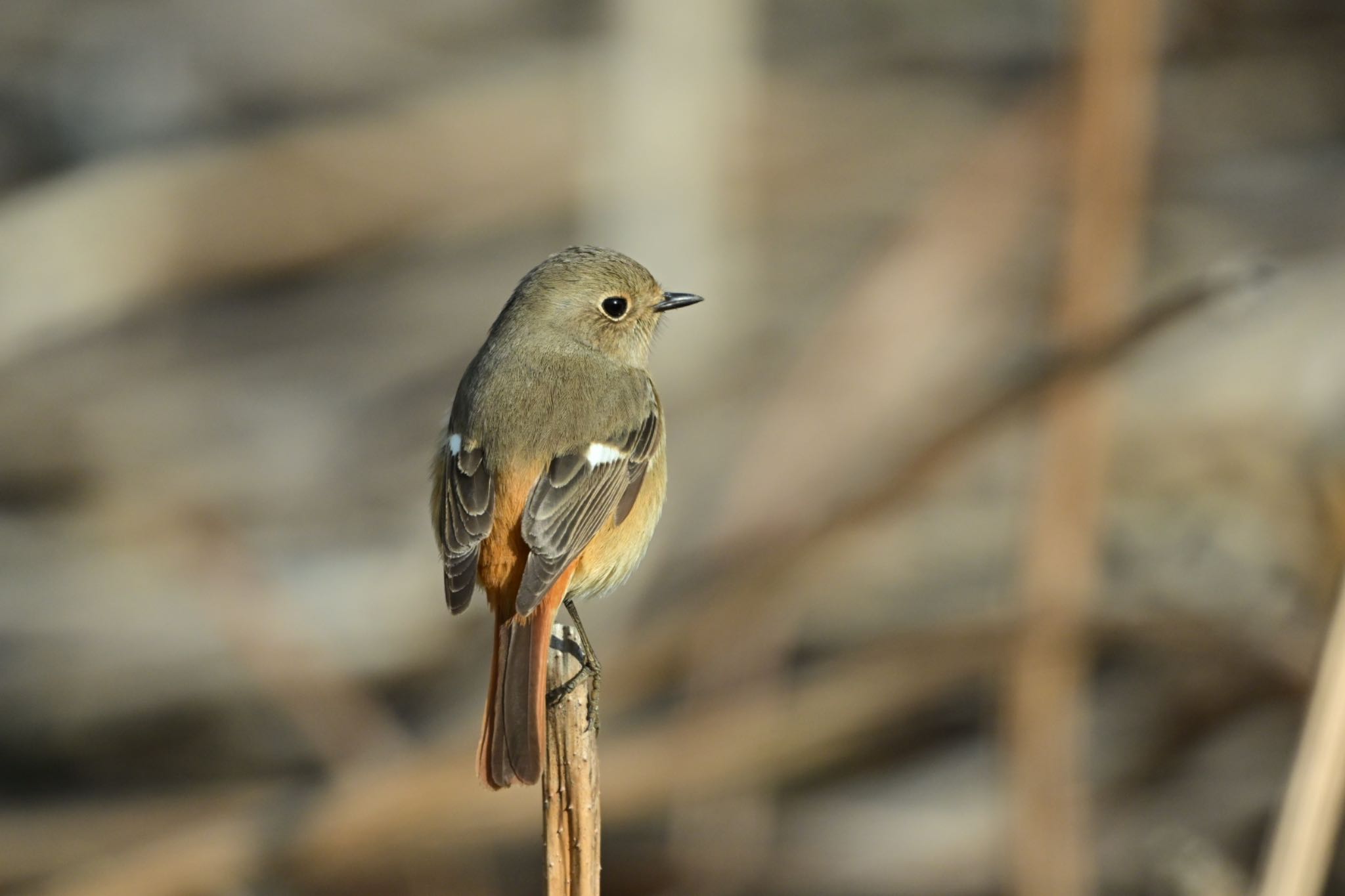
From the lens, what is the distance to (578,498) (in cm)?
313

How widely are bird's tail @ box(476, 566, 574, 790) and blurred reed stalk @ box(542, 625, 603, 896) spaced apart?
39 mm

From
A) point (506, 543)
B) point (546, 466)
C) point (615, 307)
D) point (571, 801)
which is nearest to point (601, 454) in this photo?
point (546, 466)

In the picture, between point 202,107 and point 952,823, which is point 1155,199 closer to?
point 952,823

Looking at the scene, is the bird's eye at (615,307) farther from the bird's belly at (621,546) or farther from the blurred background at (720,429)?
the blurred background at (720,429)

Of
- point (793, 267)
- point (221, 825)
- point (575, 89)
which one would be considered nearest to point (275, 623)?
point (221, 825)

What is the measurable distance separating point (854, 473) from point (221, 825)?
7.18 feet

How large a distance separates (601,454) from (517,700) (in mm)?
718

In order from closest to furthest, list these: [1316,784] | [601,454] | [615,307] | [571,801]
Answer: [571,801], [1316,784], [601,454], [615,307]

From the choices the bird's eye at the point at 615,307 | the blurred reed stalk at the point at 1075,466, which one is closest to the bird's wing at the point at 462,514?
the bird's eye at the point at 615,307

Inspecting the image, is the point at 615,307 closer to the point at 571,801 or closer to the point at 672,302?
the point at 672,302

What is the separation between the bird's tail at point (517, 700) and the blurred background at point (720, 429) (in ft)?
4.84

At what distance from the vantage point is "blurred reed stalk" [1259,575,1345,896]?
2.79m

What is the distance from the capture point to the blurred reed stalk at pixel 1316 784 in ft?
9.15

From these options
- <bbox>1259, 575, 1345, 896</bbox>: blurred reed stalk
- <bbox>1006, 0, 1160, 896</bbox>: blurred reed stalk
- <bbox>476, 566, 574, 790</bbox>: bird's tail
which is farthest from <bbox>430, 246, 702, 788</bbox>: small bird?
<bbox>1259, 575, 1345, 896</bbox>: blurred reed stalk
